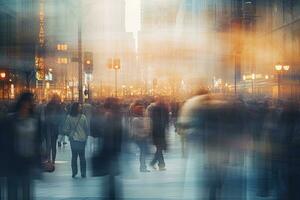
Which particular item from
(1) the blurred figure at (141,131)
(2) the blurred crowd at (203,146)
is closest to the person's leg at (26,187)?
(2) the blurred crowd at (203,146)

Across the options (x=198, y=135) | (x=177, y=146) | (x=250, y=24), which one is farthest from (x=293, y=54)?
(x=198, y=135)

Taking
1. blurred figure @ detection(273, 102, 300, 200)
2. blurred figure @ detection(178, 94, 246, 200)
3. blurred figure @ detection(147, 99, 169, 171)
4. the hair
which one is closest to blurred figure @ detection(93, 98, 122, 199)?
blurred figure @ detection(178, 94, 246, 200)

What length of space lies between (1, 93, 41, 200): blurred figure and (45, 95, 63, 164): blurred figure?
9.77 metres

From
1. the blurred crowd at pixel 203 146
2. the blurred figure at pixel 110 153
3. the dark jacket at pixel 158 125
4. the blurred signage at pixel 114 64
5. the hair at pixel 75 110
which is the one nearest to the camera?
the blurred crowd at pixel 203 146

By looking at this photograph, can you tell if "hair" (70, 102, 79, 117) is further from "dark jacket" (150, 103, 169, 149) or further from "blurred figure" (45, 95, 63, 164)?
"blurred figure" (45, 95, 63, 164)

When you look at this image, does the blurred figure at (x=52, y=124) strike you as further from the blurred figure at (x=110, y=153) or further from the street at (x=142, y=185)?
the blurred figure at (x=110, y=153)

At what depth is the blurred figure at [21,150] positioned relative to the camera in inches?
363

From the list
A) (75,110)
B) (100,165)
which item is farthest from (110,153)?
(75,110)

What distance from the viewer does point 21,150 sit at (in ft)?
30.4

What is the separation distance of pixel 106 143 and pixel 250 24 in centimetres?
6291

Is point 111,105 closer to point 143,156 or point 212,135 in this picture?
point 212,135

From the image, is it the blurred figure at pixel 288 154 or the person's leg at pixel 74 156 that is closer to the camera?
the blurred figure at pixel 288 154

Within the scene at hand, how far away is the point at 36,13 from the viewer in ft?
305

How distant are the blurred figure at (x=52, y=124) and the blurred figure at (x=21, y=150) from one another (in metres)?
9.77
